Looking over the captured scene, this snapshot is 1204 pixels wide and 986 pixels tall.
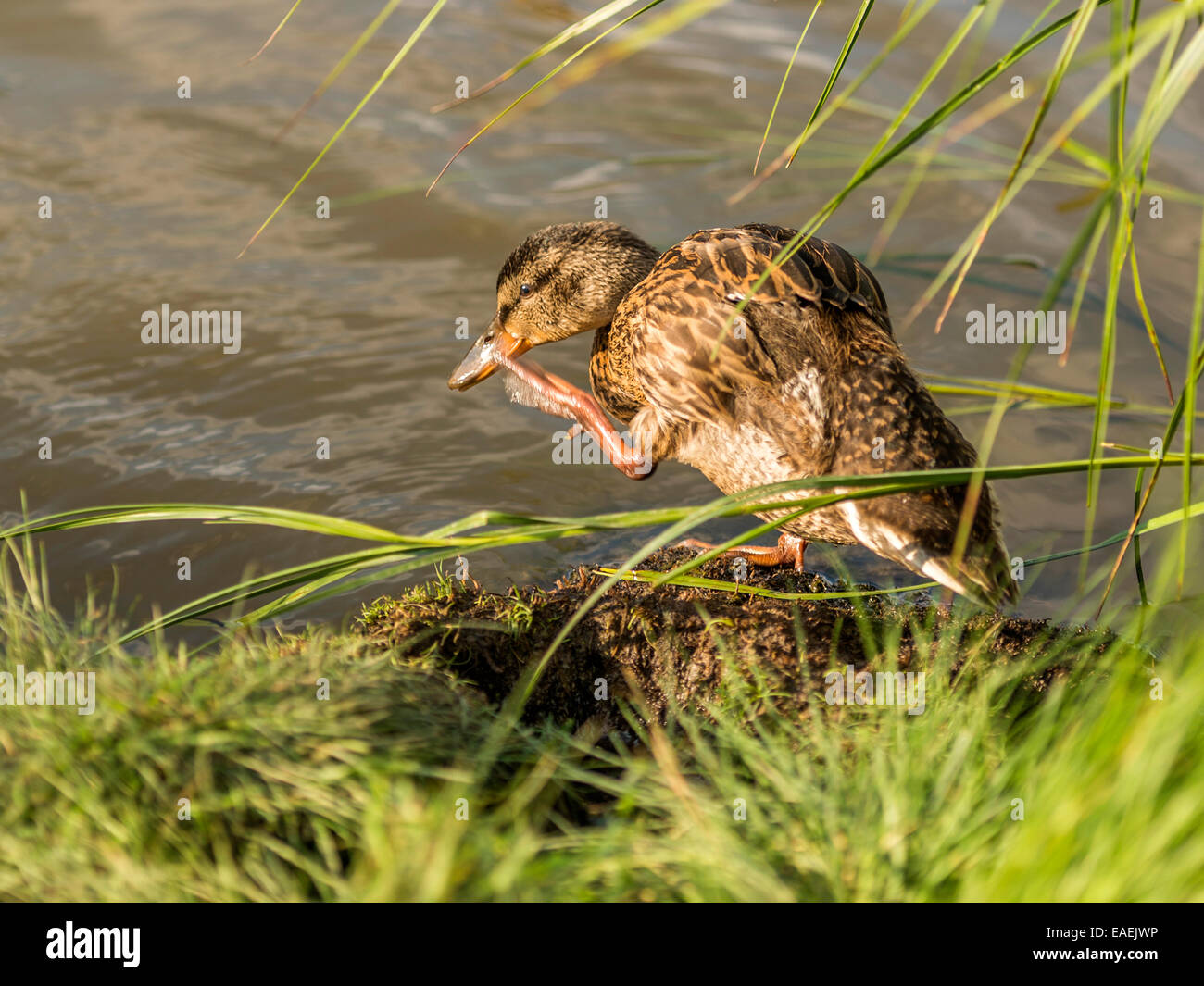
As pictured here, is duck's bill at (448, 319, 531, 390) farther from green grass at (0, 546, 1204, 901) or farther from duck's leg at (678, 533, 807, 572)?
green grass at (0, 546, 1204, 901)

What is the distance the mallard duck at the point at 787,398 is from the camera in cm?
328

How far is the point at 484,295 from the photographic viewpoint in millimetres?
6605

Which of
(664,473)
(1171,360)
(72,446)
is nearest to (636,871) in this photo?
(664,473)

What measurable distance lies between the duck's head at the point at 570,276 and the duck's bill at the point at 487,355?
10 centimetres

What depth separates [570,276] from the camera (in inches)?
184

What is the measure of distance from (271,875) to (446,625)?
1126 millimetres

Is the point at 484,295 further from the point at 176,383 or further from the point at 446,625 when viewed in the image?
the point at 446,625

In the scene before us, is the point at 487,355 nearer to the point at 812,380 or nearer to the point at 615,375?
the point at 615,375

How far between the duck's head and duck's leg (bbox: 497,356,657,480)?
0.26 m

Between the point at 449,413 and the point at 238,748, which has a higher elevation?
the point at 449,413

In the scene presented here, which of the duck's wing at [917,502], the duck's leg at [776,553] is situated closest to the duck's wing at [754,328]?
the duck's wing at [917,502]

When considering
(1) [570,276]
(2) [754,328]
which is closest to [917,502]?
(2) [754,328]

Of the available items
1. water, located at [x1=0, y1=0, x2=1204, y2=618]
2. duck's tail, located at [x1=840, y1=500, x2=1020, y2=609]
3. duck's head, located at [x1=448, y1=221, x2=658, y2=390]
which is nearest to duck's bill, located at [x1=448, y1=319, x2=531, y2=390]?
duck's head, located at [x1=448, y1=221, x2=658, y2=390]

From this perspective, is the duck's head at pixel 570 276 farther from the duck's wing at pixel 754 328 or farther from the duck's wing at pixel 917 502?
the duck's wing at pixel 917 502
